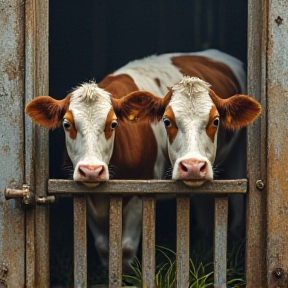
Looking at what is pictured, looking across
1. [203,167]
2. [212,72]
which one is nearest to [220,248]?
[203,167]

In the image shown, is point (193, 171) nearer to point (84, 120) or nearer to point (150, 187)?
point (150, 187)

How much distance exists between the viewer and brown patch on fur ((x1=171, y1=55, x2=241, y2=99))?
805cm

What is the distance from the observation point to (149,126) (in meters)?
7.28

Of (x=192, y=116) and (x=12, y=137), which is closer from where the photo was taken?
(x=12, y=137)

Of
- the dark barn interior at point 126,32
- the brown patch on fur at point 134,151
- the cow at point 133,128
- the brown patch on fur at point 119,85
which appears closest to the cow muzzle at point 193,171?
the cow at point 133,128

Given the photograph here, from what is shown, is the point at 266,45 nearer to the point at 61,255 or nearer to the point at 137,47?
the point at 61,255

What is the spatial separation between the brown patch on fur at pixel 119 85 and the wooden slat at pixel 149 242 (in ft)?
3.87

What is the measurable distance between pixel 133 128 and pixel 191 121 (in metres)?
0.91

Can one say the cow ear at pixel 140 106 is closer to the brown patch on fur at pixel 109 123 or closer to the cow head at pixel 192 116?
the cow head at pixel 192 116

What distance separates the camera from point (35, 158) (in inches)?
250

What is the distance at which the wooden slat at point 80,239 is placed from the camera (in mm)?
6270

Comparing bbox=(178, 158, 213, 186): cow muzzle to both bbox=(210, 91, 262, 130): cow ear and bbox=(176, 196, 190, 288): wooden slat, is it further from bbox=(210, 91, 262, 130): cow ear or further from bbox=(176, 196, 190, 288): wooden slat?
bbox=(210, 91, 262, 130): cow ear

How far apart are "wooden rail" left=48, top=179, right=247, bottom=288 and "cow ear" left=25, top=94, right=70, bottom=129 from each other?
0.39m

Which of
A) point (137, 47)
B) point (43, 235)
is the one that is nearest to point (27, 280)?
point (43, 235)
